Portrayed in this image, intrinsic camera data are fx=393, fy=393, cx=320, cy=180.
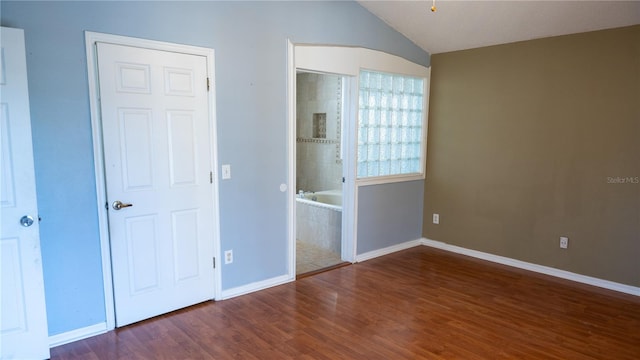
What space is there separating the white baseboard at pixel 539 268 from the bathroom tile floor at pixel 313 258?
136 cm

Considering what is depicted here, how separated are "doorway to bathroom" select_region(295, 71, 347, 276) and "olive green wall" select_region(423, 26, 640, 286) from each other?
1363 mm

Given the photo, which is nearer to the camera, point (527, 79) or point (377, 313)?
point (377, 313)

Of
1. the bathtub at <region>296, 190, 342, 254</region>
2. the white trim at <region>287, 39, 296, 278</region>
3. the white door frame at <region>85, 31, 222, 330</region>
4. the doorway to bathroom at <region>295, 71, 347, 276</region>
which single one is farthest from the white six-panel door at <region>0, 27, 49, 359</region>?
the bathtub at <region>296, 190, 342, 254</region>

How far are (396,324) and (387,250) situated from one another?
1.78 metres

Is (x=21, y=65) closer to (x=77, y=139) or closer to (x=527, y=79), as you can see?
(x=77, y=139)

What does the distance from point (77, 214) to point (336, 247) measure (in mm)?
2809

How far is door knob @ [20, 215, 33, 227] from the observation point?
2.27m

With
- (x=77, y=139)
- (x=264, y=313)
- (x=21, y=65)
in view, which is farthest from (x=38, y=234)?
(x=264, y=313)

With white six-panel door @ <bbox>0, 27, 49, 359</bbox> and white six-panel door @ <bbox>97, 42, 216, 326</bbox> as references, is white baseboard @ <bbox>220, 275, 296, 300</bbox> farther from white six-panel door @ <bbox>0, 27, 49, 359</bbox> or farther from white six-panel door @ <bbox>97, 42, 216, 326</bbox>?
white six-panel door @ <bbox>0, 27, 49, 359</bbox>

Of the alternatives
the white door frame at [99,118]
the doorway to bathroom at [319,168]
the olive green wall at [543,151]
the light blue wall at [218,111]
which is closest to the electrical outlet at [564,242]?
the olive green wall at [543,151]

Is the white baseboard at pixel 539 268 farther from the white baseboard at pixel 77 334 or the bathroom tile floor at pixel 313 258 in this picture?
the white baseboard at pixel 77 334

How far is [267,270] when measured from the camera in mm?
3623

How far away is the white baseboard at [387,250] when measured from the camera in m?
4.44

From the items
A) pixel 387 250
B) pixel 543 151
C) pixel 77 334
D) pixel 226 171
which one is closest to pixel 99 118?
pixel 226 171
